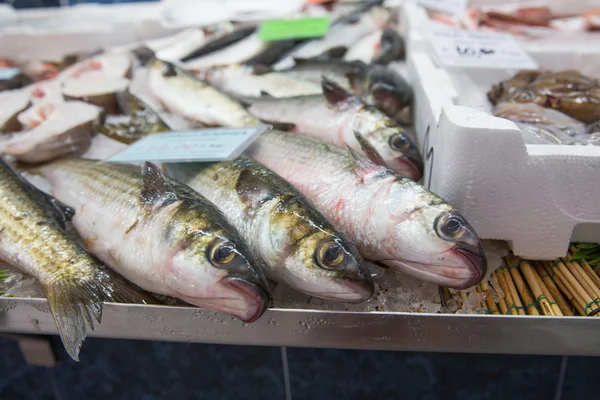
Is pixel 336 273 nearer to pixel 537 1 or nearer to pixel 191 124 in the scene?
pixel 191 124

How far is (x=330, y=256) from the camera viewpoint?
3.82 feet

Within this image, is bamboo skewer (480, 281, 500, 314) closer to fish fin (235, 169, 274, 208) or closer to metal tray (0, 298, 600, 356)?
metal tray (0, 298, 600, 356)

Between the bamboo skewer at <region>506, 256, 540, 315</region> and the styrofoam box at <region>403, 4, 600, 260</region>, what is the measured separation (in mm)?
54

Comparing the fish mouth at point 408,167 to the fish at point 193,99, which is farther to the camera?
the fish at point 193,99

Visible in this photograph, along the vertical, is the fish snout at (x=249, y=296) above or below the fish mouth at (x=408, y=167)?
above

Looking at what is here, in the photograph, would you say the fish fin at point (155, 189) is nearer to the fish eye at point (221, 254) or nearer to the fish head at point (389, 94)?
the fish eye at point (221, 254)

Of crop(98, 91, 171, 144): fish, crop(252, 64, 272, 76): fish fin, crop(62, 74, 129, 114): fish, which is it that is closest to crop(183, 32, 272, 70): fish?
crop(252, 64, 272, 76): fish fin

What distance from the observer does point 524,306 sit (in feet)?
4.50

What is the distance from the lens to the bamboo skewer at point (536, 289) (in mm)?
1338

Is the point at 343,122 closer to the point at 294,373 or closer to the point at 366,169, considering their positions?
the point at 366,169

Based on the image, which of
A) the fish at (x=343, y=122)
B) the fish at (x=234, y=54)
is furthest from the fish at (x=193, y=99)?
the fish at (x=234, y=54)

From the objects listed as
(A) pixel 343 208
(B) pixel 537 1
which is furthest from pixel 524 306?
(B) pixel 537 1

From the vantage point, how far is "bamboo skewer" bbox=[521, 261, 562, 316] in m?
1.34

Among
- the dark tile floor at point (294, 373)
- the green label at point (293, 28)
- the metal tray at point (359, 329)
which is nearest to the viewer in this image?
the metal tray at point (359, 329)
